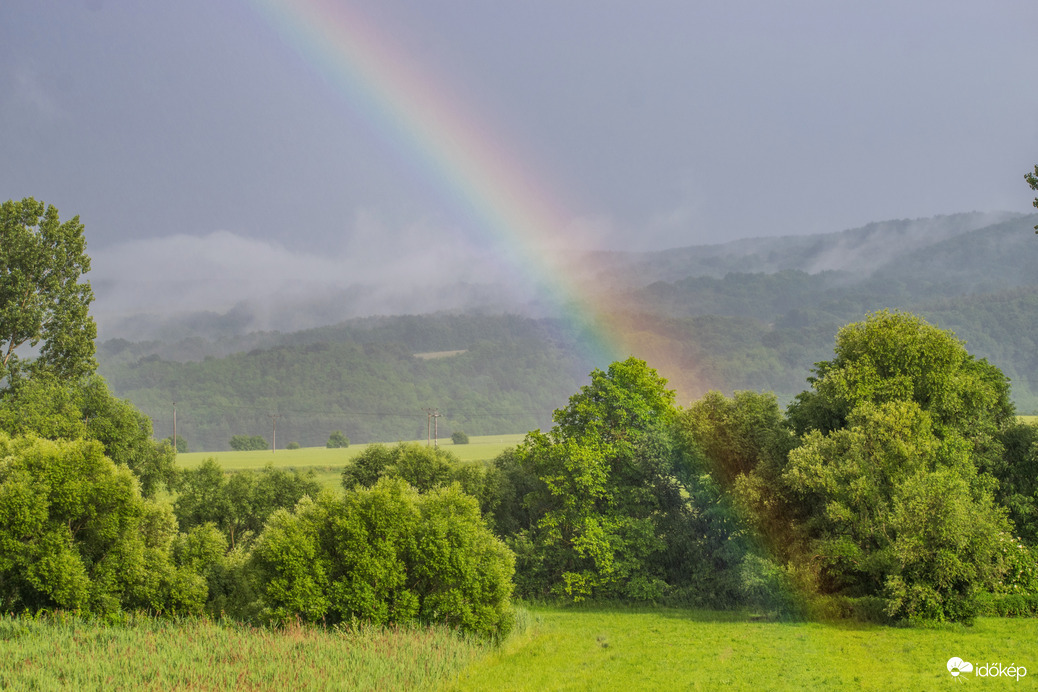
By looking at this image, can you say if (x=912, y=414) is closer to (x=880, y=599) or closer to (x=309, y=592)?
(x=880, y=599)

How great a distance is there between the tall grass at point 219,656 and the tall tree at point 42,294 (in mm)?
35892

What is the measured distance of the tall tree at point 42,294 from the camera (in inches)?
2482

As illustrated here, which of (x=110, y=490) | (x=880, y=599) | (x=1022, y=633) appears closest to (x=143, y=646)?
(x=110, y=490)

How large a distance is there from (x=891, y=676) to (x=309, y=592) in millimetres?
23434

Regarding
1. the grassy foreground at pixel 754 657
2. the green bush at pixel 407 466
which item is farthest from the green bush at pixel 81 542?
the green bush at pixel 407 466

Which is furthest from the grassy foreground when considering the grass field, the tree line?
the tree line

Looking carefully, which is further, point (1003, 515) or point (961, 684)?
point (1003, 515)

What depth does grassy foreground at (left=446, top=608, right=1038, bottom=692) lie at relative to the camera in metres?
28.7

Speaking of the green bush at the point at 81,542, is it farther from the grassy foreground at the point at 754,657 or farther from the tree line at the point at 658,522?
the grassy foreground at the point at 754,657

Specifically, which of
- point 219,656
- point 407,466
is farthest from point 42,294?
point 219,656

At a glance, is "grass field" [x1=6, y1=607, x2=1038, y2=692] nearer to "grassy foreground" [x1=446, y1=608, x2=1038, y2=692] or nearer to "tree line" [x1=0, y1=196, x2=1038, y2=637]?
"grassy foreground" [x1=446, y1=608, x2=1038, y2=692]

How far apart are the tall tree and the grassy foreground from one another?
46.8m

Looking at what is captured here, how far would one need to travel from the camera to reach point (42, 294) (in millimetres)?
64875

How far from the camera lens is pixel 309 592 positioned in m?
35.2
